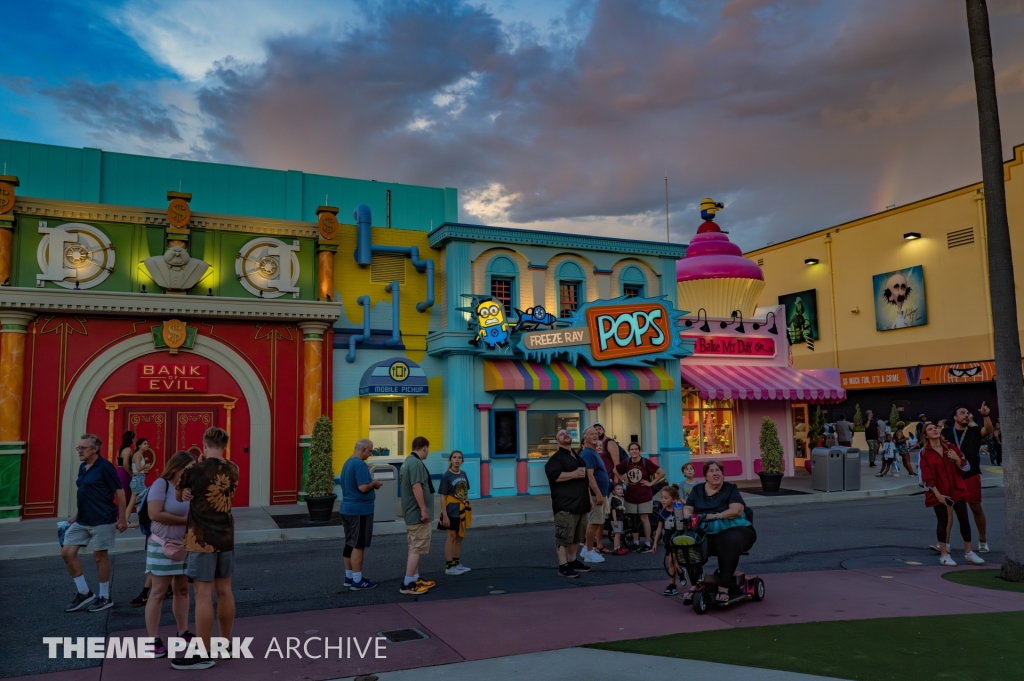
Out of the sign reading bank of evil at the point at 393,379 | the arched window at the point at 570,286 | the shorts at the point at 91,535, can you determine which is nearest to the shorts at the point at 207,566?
the shorts at the point at 91,535

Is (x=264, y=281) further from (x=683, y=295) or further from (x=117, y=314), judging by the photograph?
(x=683, y=295)

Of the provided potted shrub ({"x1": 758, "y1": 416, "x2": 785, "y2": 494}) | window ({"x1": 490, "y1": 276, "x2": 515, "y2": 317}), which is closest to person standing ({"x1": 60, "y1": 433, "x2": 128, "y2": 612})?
window ({"x1": 490, "y1": 276, "x2": 515, "y2": 317})

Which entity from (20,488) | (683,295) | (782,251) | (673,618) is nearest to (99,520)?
(673,618)

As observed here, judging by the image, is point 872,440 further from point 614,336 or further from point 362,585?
point 362,585

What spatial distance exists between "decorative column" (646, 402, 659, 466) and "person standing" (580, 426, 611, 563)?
10.8m

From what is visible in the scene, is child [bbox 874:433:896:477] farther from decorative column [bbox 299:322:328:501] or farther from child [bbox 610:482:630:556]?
decorative column [bbox 299:322:328:501]

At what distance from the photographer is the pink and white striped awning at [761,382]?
22.2m

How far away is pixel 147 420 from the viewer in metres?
17.6

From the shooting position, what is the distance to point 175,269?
58.4 feet

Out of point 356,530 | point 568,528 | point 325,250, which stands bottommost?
point 568,528

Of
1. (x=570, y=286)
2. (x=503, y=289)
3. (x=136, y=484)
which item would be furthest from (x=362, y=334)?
(x=136, y=484)

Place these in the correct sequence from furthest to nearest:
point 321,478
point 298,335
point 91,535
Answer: point 298,335 < point 321,478 < point 91,535

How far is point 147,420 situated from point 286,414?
3127mm

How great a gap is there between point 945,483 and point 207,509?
32.1ft
